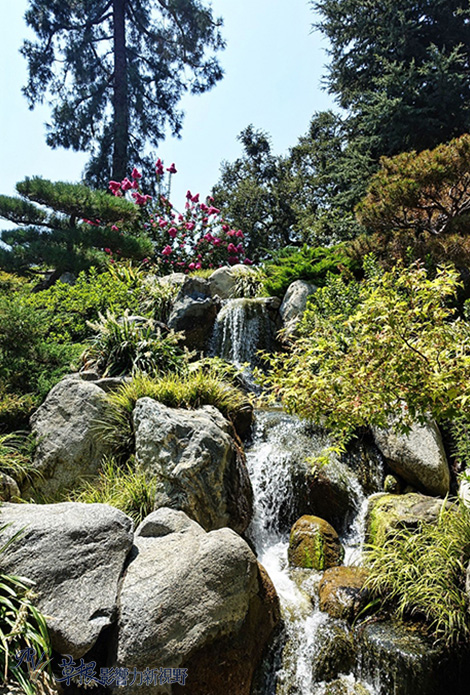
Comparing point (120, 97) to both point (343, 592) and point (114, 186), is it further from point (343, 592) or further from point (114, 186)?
point (343, 592)

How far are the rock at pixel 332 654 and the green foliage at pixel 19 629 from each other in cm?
167

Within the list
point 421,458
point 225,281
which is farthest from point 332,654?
point 225,281

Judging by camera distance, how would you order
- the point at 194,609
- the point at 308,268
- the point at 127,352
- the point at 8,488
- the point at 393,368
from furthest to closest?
the point at 308,268, the point at 127,352, the point at 8,488, the point at 393,368, the point at 194,609

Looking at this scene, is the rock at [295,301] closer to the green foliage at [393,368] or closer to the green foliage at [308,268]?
the green foliage at [308,268]

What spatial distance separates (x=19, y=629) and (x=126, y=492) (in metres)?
1.47

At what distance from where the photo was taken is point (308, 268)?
25.9ft

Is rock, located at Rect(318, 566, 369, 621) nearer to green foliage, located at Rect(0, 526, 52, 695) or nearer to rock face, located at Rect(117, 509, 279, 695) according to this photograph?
rock face, located at Rect(117, 509, 279, 695)

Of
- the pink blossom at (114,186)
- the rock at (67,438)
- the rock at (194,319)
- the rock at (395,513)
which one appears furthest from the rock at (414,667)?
the pink blossom at (114,186)

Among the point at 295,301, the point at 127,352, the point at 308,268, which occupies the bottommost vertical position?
the point at 127,352

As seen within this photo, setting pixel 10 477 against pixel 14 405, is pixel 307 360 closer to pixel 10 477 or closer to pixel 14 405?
pixel 10 477

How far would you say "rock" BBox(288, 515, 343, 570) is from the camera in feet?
11.7

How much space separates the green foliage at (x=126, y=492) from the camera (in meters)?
3.30

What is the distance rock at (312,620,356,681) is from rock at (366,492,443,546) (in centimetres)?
88

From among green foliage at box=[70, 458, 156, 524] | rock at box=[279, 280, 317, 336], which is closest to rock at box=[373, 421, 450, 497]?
green foliage at box=[70, 458, 156, 524]
